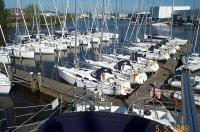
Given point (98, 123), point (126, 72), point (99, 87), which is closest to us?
point (98, 123)

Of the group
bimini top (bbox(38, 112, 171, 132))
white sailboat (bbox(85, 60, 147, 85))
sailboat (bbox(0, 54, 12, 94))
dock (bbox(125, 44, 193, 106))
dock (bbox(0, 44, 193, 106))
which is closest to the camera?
bimini top (bbox(38, 112, 171, 132))

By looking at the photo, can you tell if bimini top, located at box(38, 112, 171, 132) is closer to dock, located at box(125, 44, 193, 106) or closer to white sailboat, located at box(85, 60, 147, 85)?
dock, located at box(125, 44, 193, 106)

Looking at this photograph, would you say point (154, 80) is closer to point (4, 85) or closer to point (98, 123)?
point (4, 85)

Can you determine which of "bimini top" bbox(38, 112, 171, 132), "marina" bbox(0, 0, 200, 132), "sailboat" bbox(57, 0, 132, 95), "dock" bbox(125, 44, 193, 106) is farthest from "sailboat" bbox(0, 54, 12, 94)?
"bimini top" bbox(38, 112, 171, 132)

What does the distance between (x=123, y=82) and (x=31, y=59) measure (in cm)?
2418

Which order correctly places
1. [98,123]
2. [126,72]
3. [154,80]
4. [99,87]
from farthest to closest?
[126,72], [154,80], [99,87], [98,123]

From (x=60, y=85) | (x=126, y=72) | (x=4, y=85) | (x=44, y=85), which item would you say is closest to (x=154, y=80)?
(x=126, y=72)

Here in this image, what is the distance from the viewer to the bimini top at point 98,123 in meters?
7.76

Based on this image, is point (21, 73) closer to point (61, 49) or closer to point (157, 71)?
point (157, 71)

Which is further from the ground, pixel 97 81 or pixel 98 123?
pixel 98 123

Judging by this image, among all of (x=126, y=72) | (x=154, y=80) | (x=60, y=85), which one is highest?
(x=126, y=72)

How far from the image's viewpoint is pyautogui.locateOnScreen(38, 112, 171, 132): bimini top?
7.76m

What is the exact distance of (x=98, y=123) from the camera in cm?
802

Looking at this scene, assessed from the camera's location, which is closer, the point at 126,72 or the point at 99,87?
the point at 99,87
